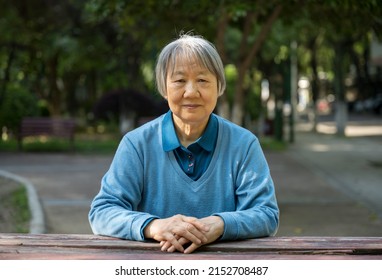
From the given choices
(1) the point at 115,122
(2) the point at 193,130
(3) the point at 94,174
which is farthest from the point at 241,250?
(1) the point at 115,122

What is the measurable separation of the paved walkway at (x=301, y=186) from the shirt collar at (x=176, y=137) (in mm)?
5468

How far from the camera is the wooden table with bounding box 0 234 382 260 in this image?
2.19 metres

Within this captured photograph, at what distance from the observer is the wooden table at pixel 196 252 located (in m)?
2.19

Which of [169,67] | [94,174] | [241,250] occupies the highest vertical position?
[169,67]

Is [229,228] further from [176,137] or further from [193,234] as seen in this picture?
[176,137]

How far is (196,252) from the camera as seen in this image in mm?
2291

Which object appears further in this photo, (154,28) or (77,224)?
(154,28)

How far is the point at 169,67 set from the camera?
8.39 ft

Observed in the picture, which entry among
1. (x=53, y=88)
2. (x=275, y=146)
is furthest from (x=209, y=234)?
(x=53, y=88)

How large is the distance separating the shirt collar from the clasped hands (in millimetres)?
297

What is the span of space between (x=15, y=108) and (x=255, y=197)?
2002cm

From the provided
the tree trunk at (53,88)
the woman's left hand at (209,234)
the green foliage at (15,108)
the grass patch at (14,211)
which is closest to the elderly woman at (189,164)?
the woman's left hand at (209,234)
